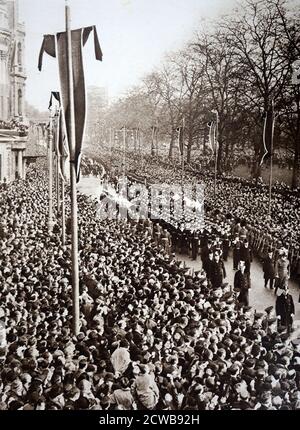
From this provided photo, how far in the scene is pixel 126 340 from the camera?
6.43 meters

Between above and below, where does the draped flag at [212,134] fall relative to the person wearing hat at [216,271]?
above

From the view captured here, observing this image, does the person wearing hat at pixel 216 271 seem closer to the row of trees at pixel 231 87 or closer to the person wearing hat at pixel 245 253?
the person wearing hat at pixel 245 253

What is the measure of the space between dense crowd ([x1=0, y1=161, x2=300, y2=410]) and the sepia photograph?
2cm

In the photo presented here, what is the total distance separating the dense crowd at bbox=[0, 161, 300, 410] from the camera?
583 centimetres

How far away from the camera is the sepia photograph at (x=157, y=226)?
6078 millimetres

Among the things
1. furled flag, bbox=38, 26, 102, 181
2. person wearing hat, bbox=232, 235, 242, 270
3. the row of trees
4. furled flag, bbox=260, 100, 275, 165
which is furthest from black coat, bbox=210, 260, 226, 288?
furled flag, bbox=38, 26, 102, 181

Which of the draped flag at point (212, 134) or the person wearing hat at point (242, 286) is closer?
the person wearing hat at point (242, 286)

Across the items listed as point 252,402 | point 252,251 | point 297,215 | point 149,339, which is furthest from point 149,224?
point 252,402

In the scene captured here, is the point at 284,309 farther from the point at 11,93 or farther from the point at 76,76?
the point at 11,93

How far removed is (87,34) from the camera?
7363 mm

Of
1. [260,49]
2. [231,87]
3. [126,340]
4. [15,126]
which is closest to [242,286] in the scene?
[126,340]

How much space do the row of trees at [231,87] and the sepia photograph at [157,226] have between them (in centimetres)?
4

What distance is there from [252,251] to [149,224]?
8.04ft

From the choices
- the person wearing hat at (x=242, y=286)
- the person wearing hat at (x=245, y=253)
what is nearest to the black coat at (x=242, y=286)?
the person wearing hat at (x=242, y=286)
